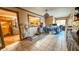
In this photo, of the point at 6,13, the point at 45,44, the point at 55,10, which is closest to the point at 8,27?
the point at 6,13

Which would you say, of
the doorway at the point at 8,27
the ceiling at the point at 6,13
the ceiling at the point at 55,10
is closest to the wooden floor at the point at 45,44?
the doorway at the point at 8,27

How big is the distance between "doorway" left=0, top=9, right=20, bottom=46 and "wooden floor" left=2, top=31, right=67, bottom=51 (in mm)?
111

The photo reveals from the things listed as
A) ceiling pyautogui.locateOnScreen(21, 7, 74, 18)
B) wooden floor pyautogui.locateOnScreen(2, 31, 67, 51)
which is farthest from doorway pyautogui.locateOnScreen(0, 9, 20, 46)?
ceiling pyautogui.locateOnScreen(21, 7, 74, 18)

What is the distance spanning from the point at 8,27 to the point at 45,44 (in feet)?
2.47

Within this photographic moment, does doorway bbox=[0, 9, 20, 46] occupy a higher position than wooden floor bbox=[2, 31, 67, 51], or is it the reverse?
doorway bbox=[0, 9, 20, 46]

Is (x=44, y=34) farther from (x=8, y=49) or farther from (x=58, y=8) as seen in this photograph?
(x=8, y=49)

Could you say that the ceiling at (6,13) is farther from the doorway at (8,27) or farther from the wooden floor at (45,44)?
the wooden floor at (45,44)

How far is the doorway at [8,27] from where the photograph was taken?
167 cm

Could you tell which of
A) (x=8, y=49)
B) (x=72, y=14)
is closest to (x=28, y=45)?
(x=8, y=49)

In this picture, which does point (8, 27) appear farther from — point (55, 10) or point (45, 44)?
point (55, 10)

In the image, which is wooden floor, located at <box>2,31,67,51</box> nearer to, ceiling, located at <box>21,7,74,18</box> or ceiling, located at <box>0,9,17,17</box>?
ceiling, located at <box>21,7,74,18</box>

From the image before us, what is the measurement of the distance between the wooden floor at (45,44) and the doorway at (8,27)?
111 mm

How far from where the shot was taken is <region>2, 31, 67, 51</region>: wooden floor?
65.9 inches
